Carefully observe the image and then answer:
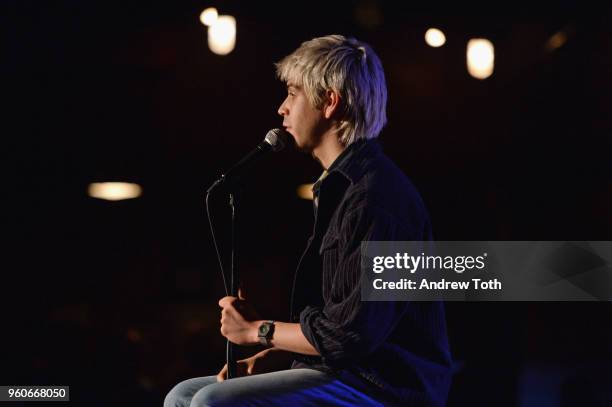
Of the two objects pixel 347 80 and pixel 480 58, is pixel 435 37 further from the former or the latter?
pixel 347 80

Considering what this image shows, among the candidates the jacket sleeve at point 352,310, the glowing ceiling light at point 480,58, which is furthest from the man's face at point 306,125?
the glowing ceiling light at point 480,58

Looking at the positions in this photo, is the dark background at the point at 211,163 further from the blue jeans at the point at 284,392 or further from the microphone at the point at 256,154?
the blue jeans at the point at 284,392

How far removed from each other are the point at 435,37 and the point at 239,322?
3.46m

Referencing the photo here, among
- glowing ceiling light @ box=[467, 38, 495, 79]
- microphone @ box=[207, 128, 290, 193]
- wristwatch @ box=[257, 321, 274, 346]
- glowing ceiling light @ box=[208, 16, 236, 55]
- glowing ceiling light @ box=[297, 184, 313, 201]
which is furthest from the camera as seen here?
glowing ceiling light @ box=[297, 184, 313, 201]

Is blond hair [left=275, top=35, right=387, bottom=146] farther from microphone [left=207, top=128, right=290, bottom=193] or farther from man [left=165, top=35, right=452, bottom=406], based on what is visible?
microphone [left=207, top=128, right=290, bottom=193]

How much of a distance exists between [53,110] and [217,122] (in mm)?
1212

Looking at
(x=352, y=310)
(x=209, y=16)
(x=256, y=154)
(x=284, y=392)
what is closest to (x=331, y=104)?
(x=256, y=154)

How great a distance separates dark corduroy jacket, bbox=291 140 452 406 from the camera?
1.38 meters

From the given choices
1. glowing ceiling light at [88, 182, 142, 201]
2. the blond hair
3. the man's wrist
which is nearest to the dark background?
glowing ceiling light at [88, 182, 142, 201]

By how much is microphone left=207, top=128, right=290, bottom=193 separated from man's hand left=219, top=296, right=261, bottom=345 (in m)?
0.33

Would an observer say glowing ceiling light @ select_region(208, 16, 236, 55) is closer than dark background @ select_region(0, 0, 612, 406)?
No

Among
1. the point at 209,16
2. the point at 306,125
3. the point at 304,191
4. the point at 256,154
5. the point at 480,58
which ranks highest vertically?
the point at 209,16

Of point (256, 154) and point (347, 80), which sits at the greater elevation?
point (347, 80)

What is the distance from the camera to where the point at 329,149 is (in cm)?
175
